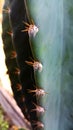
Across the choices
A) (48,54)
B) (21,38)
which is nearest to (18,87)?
(21,38)

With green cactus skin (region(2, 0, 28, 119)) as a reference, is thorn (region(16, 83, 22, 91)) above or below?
below

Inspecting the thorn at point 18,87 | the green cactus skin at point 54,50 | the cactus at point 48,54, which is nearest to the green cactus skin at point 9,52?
the thorn at point 18,87

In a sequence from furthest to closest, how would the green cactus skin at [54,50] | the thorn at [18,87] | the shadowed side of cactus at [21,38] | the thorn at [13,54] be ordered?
the thorn at [18,87], the thorn at [13,54], the shadowed side of cactus at [21,38], the green cactus skin at [54,50]

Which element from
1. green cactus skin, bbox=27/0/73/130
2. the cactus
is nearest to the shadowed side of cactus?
the cactus

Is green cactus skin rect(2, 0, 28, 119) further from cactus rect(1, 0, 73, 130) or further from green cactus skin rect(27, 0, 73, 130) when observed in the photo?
green cactus skin rect(27, 0, 73, 130)

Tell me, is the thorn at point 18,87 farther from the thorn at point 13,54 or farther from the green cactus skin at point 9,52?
the thorn at point 13,54

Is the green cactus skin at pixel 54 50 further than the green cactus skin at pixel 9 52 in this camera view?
No

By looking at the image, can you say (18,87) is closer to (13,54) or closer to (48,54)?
(13,54)
